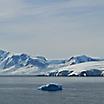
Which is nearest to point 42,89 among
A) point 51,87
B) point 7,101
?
point 51,87

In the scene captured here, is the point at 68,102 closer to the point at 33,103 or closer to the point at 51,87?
the point at 33,103

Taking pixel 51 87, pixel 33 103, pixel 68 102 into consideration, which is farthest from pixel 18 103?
pixel 51 87

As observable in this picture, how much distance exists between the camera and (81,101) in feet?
272

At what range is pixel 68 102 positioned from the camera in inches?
3201

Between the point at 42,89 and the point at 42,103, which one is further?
the point at 42,89

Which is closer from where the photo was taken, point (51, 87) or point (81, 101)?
point (81, 101)

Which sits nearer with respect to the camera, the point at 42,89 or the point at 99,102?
the point at 99,102

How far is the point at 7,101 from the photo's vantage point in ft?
277

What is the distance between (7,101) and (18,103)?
460 centimetres

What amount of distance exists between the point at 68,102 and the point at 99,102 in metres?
5.35

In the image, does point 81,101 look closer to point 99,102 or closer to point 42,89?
point 99,102

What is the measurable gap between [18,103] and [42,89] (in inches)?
1544

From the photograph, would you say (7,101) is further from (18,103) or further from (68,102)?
(68,102)

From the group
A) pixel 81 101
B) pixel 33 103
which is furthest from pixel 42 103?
pixel 81 101
